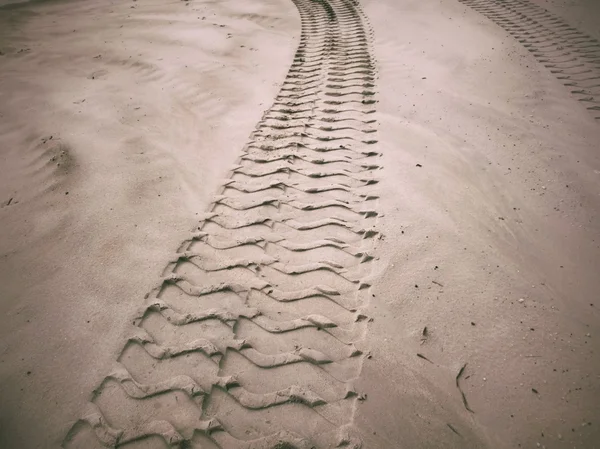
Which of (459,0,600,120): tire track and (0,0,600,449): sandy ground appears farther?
(459,0,600,120): tire track

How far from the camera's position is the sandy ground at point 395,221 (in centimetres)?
156

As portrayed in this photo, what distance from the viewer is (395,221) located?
2334mm

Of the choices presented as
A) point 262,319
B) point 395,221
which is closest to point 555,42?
point 395,221

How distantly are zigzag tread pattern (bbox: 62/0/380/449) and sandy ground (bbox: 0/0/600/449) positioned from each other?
0.14m

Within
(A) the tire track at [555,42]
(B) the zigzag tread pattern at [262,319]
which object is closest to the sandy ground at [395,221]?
(B) the zigzag tread pattern at [262,319]

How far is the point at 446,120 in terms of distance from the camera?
3.27 meters

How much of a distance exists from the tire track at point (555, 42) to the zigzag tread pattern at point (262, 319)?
9.32ft

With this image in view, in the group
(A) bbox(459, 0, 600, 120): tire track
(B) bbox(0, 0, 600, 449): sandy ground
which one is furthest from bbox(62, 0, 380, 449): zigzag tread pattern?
(A) bbox(459, 0, 600, 120): tire track

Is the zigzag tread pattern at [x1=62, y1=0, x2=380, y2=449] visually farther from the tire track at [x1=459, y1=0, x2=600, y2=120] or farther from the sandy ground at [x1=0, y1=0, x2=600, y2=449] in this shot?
the tire track at [x1=459, y1=0, x2=600, y2=120]

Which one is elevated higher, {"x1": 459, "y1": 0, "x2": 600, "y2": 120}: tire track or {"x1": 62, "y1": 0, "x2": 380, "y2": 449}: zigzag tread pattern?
{"x1": 459, "y1": 0, "x2": 600, "y2": 120}: tire track

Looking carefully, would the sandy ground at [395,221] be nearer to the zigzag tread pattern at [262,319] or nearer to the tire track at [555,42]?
the zigzag tread pattern at [262,319]

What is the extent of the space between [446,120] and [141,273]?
3268 mm

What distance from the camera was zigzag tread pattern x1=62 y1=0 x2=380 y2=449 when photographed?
150cm

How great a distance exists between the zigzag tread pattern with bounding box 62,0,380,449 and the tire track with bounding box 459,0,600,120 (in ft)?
9.32
